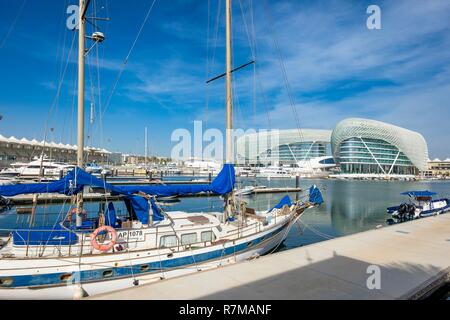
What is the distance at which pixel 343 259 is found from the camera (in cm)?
962

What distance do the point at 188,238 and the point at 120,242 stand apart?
2.59 metres

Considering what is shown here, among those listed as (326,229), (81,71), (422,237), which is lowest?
(326,229)

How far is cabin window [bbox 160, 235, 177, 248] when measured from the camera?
35.3ft

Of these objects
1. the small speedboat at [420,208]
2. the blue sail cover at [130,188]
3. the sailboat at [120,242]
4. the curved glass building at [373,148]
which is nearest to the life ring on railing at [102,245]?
the sailboat at [120,242]

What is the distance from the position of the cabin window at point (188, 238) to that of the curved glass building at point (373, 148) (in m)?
146

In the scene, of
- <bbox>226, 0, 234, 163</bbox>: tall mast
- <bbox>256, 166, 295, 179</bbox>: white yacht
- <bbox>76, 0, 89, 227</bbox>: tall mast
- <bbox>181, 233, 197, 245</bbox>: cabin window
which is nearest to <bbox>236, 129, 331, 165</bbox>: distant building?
<bbox>256, 166, 295, 179</bbox>: white yacht

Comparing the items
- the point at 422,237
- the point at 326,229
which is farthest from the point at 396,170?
the point at 422,237

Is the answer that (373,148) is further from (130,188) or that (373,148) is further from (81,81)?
(81,81)

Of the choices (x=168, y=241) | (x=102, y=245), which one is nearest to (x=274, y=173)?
(x=168, y=241)

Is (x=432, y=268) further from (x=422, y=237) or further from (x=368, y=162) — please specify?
(x=368, y=162)

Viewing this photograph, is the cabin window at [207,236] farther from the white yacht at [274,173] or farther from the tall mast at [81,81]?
the white yacht at [274,173]

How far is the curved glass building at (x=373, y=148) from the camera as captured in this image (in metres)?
141
